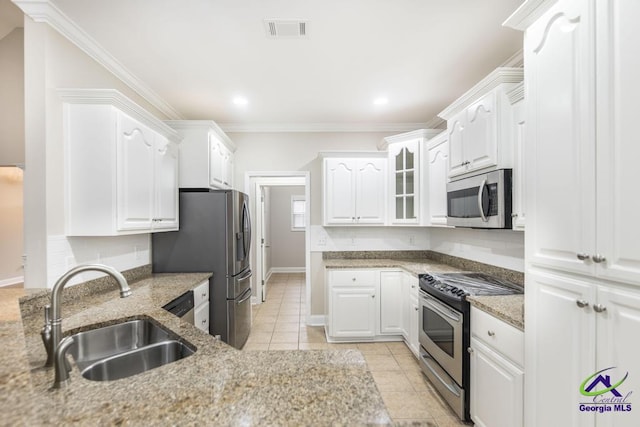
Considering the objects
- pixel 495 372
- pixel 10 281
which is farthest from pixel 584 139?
pixel 10 281

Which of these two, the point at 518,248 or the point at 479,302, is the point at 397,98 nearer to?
the point at 518,248

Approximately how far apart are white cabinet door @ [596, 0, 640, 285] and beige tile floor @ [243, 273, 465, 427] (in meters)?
0.93

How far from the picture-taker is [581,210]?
3.73ft

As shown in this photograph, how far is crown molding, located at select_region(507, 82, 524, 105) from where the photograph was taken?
187cm

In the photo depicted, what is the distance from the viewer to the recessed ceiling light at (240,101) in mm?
3123

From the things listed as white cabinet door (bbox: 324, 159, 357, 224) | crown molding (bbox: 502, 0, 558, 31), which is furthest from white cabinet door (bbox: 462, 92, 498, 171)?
white cabinet door (bbox: 324, 159, 357, 224)

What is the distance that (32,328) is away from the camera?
1389 mm

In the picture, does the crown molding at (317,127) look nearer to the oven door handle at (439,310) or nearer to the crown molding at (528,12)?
the oven door handle at (439,310)

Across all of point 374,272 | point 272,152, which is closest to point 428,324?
point 374,272

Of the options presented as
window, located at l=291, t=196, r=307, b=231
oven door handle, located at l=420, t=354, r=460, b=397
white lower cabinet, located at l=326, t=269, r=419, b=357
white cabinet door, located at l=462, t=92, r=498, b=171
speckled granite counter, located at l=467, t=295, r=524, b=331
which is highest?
white cabinet door, located at l=462, t=92, r=498, b=171

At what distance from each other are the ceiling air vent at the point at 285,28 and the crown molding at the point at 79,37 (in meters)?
1.28

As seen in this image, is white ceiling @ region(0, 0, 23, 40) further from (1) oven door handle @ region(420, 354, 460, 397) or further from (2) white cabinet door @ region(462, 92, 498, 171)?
(1) oven door handle @ region(420, 354, 460, 397)

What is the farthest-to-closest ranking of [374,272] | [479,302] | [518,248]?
[374,272] < [518,248] < [479,302]

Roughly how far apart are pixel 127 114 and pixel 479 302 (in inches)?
109
